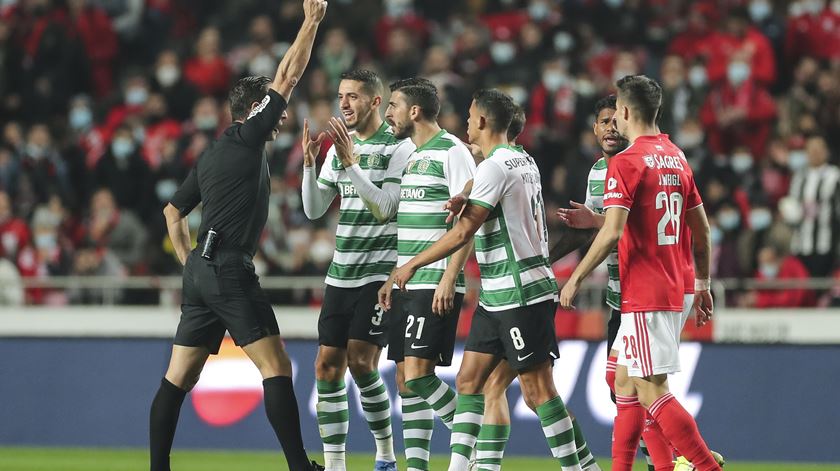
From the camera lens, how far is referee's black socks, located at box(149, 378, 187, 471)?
28.7 ft

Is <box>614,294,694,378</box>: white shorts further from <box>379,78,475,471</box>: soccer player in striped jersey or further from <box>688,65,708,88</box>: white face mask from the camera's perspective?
<box>688,65,708,88</box>: white face mask

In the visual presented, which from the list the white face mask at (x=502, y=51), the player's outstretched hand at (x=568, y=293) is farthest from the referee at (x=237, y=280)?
the white face mask at (x=502, y=51)

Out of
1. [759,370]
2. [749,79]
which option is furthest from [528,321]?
[749,79]

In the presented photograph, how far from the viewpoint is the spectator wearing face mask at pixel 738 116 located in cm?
1811

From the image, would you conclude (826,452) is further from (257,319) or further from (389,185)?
(257,319)

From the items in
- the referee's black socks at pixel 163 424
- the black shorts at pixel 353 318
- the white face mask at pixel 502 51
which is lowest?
the referee's black socks at pixel 163 424

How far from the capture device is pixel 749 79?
18266 millimetres

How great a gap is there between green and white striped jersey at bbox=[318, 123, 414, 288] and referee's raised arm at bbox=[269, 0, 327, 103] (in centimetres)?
106

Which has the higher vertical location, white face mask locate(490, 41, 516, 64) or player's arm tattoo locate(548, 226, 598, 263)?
white face mask locate(490, 41, 516, 64)

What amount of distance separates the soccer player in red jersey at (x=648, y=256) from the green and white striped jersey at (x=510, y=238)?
0.53 metres

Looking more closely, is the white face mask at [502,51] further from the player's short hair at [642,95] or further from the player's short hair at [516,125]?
the player's short hair at [642,95]

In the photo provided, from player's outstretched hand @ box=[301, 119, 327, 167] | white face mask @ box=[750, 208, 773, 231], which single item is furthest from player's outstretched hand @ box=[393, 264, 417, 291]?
white face mask @ box=[750, 208, 773, 231]

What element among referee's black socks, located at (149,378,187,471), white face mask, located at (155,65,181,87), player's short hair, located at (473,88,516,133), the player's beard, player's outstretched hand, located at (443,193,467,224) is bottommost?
referee's black socks, located at (149,378,187,471)

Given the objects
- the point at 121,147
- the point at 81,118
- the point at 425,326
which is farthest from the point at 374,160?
the point at 81,118
